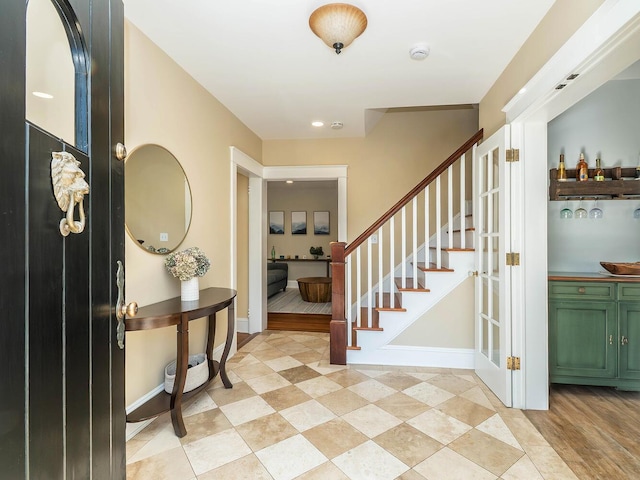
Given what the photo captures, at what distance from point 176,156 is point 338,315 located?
1.94 meters

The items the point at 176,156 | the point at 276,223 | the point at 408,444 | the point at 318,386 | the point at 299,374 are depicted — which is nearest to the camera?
the point at 408,444

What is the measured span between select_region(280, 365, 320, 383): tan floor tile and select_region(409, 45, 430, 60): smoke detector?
262cm

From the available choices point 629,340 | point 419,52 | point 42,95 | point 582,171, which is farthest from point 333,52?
point 629,340

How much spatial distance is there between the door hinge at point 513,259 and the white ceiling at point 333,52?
54.6 inches

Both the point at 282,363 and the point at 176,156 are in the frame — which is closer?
the point at 176,156

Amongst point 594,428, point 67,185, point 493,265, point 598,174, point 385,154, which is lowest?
→ point 594,428

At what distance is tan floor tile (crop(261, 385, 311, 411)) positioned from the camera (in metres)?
2.27

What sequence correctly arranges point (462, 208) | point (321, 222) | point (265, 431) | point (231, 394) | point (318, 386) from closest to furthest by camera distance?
point (265, 431), point (231, 394), point (318, 386), point (462, 208), point (321, 222)

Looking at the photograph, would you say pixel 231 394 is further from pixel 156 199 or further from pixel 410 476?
pixel 156 199

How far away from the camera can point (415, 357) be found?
2965 millimetres

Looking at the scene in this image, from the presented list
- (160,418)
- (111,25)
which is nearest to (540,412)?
(160,418)

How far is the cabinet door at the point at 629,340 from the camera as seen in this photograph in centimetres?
241

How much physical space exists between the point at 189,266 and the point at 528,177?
7.86ft

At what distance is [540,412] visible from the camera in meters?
2.17
